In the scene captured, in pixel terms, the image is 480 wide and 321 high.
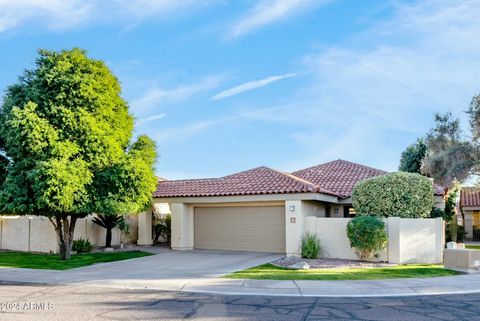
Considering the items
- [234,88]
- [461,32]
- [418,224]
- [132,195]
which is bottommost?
[418,224]

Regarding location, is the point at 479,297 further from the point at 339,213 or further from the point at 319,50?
the point at 339,213

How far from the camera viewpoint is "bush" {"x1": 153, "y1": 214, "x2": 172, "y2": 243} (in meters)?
25.6

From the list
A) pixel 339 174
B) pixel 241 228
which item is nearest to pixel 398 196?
pixel 241 228

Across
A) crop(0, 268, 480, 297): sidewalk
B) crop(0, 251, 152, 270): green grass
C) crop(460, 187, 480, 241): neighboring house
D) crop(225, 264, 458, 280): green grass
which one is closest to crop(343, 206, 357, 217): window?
crop(225, 264, 458, 280): green grass

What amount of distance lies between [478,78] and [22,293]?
22036mm

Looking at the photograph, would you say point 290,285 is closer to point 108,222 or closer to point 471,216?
point 108,222

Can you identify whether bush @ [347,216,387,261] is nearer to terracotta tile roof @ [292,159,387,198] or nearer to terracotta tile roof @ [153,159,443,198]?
terracotta tile roof @ [153,159,443,198]

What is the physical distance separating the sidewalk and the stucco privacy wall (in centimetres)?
799

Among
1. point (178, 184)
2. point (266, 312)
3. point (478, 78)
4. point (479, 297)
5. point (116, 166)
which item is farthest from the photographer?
point (178, 184)

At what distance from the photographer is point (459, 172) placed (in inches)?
919

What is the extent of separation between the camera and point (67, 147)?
17.0 m

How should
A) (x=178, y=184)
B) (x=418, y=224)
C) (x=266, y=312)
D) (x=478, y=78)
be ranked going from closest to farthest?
(x=266, y=312) → (x=418, y=224) → (x=478, y=78) → (x=178, y=184)

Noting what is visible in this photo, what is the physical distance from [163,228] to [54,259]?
805cm

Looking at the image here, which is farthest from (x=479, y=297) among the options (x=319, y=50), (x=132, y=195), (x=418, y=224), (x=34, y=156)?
(x=34, y=156)
